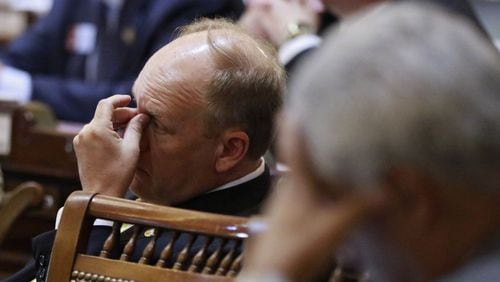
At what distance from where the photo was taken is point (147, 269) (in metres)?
1.17

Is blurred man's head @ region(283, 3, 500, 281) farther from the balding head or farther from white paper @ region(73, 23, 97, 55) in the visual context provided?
white paper @ region(73, 23, 97, 55)

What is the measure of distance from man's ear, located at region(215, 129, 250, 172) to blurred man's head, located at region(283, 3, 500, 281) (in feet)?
2.53

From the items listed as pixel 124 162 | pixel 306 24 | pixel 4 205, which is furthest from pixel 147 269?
pixel 306 24

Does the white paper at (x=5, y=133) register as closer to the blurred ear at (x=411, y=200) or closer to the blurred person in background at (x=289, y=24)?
the blurred person in background at (x=289, y=24)

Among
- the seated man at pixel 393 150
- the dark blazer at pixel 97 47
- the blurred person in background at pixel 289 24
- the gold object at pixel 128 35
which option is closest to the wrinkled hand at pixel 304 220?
the seated man at pixel 393 150

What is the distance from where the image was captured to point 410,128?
604 millimetres

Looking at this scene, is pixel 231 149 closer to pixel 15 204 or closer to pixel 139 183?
pixel 139 183

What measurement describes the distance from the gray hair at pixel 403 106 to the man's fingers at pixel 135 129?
0.75 metres

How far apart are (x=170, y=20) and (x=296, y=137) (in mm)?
2846

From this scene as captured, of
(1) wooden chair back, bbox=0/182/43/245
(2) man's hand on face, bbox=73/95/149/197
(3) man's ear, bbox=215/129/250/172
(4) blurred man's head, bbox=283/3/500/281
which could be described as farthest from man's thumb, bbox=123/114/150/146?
(4) blurred man's head, bbox=283/3/500/281

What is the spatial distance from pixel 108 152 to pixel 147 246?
0.23 m

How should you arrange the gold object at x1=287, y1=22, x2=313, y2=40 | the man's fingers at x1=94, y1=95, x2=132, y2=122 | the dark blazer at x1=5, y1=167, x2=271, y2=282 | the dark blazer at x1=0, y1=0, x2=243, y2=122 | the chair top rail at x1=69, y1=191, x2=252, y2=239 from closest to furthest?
the chair top rail at x1=69, y1=191, x2=252, y2=239 → the dark blazer at x1=5, y1=167, x2=271, y2=282 → the man's fingers at x1=94, y1=95, x2=132, y2=122 → the gold object at x1=287, y1=22, x2=313, y2=40 → the dark blazer at x1=0, y1=0, x2=243, y2=122

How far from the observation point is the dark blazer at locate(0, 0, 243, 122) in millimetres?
3428

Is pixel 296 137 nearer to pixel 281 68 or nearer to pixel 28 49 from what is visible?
pixel 281 68
